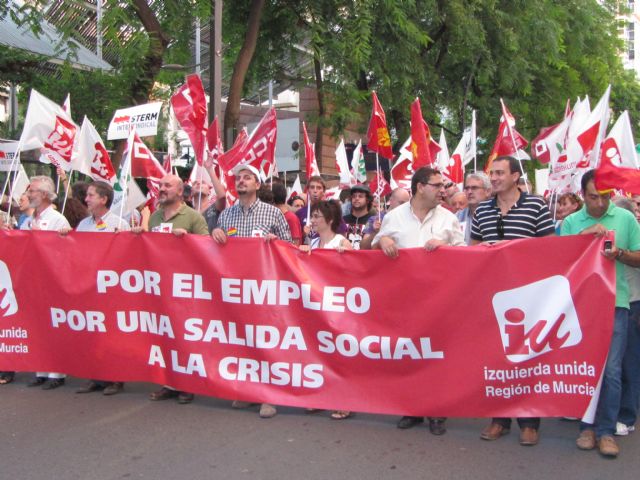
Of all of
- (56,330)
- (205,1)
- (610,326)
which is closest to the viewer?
(610,326)

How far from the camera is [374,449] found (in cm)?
520

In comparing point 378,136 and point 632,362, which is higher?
point 378,136

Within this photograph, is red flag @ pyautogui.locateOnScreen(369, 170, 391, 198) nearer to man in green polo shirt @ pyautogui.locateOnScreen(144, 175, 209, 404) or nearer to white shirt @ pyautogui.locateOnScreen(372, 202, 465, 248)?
man in green polo shirt @ pyautogui.locateOnScreen(144, 175, 209, 404)

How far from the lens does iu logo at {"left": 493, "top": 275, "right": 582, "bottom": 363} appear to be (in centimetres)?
521

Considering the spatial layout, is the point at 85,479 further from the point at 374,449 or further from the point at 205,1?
the point at 205,1

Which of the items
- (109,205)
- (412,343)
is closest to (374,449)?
(412,343)

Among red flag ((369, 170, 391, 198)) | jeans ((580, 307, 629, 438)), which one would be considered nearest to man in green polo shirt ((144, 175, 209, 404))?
jeans ((580, 307, 629, 438))

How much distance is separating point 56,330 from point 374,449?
3.07 m

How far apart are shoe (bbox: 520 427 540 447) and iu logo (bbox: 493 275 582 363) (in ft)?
1.54

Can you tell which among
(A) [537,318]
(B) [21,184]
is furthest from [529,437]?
(B) [21,184]

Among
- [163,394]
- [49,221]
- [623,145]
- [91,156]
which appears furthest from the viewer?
[91,156]

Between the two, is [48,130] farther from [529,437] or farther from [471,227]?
[529,437]

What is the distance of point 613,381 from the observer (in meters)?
5.09

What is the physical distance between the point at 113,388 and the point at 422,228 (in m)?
2.93
